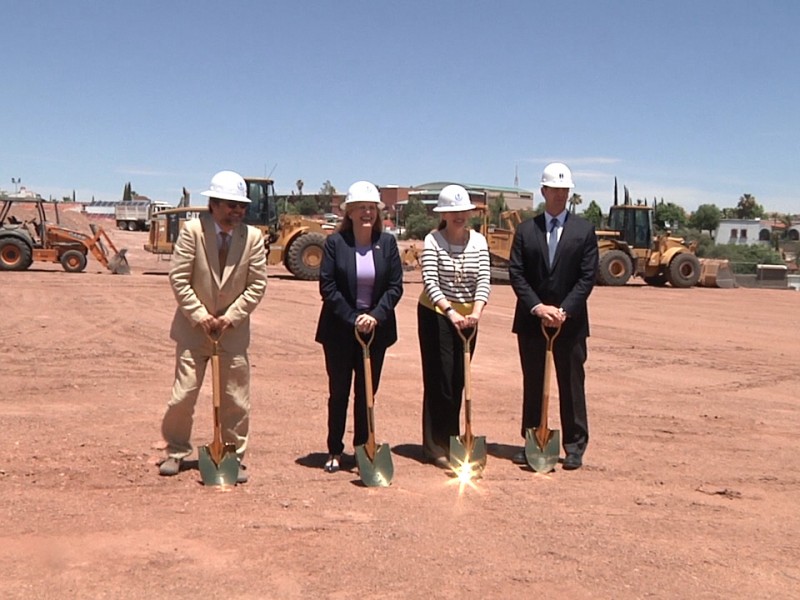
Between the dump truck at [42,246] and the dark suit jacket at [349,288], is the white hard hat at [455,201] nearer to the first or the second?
the dark suit jacket at [349,288]

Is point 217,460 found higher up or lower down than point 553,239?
lower down

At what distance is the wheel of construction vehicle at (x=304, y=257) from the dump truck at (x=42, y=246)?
474 centimetres

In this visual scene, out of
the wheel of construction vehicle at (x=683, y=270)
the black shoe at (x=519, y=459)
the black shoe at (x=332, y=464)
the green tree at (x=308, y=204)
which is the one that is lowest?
the black shoe at (x=519, y=459)

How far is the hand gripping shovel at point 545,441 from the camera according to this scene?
6004mm

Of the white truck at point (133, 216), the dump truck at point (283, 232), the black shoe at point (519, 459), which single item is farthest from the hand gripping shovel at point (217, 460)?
the white truck at point (133, 216)

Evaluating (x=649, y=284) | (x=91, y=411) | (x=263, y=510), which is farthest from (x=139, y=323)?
(x=649, y=284)

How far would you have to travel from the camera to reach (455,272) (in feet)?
19.6

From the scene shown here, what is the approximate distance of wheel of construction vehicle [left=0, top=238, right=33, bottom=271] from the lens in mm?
22891

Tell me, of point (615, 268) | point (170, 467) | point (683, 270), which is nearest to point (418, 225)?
point (683, 270)

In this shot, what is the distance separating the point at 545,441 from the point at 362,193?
6.83ft

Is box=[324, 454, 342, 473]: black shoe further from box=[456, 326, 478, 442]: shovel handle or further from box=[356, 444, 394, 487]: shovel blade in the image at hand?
box=[456, 326, 478, 442]: shovel handle

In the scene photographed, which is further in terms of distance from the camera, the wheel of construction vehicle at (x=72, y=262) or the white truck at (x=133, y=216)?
the white truck at (x=133, y=216)

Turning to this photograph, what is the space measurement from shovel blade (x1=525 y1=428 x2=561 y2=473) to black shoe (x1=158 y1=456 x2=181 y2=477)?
2295mm

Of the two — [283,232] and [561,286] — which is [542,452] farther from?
[283,232]
